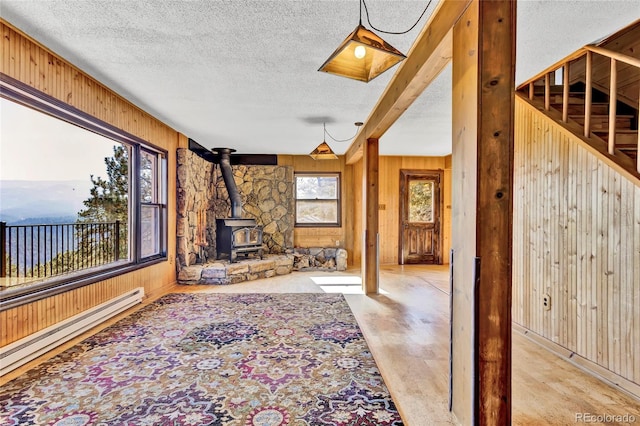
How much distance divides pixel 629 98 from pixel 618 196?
1.61m

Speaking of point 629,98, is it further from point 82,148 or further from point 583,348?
point 82,148

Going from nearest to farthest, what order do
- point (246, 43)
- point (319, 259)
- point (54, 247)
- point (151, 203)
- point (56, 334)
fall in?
point (246, 43)
point (56, 334)
point (54, 247)
point (151, 203)
point (319, 259)

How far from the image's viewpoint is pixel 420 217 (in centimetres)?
775

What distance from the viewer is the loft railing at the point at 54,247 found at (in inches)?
131

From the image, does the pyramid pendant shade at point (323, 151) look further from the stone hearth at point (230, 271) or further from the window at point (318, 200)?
the window at point (318, 200)

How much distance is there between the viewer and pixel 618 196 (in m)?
2.28

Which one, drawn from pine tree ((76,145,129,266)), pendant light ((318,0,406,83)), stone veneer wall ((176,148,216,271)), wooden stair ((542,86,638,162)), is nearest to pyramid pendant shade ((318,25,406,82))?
pendant light ((318,0,406,83))

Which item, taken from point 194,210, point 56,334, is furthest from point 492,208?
point 194,210

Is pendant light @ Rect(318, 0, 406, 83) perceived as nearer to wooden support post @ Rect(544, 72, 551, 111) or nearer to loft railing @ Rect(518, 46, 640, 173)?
loft railing @ Rect(518, 46, 640, 173)

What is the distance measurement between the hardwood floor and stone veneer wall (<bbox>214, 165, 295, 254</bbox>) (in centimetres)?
311

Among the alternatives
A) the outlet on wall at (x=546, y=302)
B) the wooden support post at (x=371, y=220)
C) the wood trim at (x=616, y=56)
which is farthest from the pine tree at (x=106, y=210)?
the wood trim at (x=616, y=56)

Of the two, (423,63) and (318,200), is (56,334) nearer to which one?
(423,63)

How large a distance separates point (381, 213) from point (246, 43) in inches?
225

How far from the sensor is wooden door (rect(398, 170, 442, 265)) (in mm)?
7672
